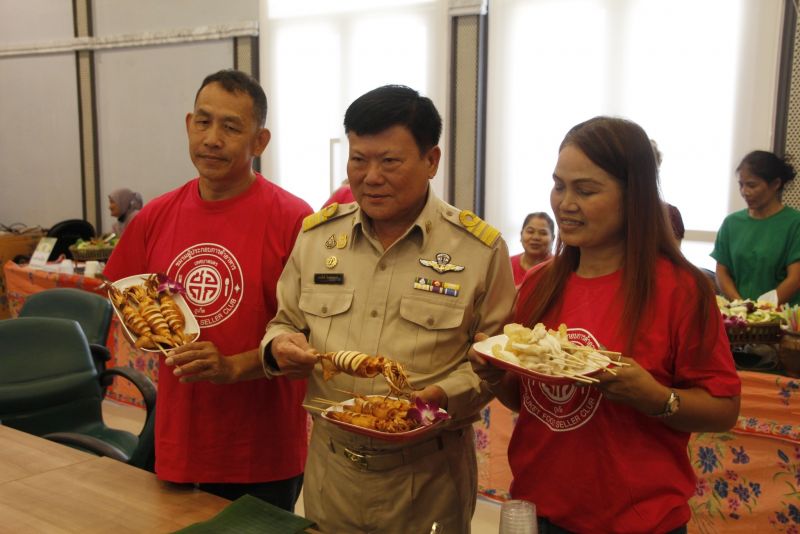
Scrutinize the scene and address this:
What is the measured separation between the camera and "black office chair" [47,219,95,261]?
658 cm

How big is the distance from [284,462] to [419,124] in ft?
2.98

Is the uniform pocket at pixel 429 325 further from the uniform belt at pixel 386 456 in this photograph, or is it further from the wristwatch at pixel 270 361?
the wristwatch at pixel 270 361

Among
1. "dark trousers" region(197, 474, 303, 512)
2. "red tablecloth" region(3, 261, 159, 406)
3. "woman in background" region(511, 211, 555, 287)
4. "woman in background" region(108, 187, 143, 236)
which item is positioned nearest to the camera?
"dark trousers" region(197, 474, 303, 512)

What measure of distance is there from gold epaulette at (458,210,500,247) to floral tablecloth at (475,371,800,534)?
1506 mm

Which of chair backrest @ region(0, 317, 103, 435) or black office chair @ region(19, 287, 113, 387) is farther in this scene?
black office chair @ region(19, 287, 113, 387)

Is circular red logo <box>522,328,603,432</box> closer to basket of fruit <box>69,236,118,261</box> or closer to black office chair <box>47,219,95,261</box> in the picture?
basket of fruit <box>69,236,118,261</box>

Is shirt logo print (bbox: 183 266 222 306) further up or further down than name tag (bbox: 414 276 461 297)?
further down

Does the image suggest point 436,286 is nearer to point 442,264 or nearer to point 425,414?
point 442,264

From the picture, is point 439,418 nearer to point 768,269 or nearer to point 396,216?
point 396,216

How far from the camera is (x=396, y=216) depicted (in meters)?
1.56

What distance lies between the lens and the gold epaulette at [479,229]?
1536mm

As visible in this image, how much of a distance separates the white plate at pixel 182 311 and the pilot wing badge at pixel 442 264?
56 cm

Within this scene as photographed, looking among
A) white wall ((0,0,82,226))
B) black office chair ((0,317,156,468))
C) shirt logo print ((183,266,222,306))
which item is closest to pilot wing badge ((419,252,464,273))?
shirt logo print ((183,266,222,306))

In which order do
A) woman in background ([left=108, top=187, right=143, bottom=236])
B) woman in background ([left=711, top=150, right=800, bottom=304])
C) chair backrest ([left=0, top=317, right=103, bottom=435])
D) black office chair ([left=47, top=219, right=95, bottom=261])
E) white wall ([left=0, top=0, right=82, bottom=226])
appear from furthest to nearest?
1. white wall ([left=0, top=0, right=82, bottom=226])
2. black office chair ([left=47, top=219, right=95, bottom=261])
3. woman in background ([left=108, top=187, right=143, bottom=236])
4. woman in background ([left=711, top=150, right=800, bottom=304])
5. chair backrest ([left=0, top=317, right=103, bottom=435])
